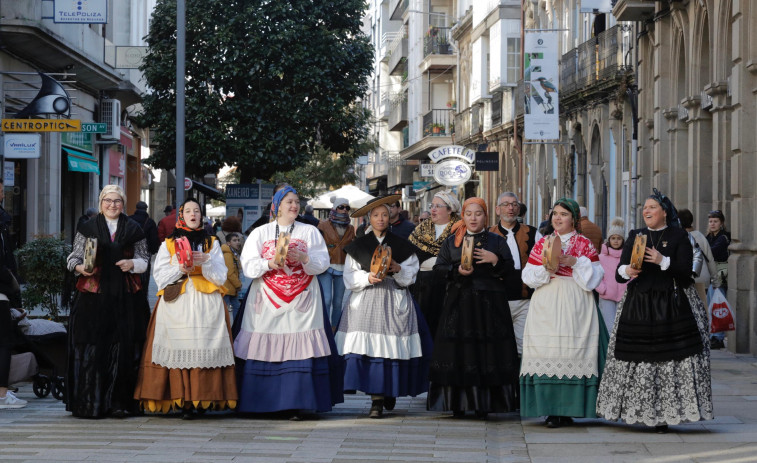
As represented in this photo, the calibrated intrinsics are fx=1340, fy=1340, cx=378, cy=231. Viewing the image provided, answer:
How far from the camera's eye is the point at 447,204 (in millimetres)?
12516

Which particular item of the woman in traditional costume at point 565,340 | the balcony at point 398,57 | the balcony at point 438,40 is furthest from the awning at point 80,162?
the balcony at point 398,57

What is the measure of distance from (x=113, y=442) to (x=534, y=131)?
78.9 feet

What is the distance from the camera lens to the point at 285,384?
10703 millimetres

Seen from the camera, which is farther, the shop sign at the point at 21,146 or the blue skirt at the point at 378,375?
the shop sign at the point at 21,146

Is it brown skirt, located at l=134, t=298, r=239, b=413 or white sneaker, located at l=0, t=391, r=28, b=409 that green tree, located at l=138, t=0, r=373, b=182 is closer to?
white sneaker, located at l=0, t=391, r=28, b=409

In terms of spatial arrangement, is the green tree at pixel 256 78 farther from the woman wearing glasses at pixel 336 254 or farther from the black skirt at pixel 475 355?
the black skirt at pixel 475 355

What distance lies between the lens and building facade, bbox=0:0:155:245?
2553 cm

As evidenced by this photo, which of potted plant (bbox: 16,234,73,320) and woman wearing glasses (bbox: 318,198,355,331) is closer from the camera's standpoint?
woman wearing glasses (bbox: 318,198,355,331)

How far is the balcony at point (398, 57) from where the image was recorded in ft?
212

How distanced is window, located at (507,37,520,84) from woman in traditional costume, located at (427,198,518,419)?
32.5 metres

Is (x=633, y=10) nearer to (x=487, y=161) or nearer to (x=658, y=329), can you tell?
(x=487, y=161)

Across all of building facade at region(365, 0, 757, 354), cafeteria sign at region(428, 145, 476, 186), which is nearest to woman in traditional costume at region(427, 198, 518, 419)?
building facade at region(365, 0, 757, 354)

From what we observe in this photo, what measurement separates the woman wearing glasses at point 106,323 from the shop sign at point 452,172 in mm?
15301

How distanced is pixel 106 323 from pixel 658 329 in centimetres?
438
